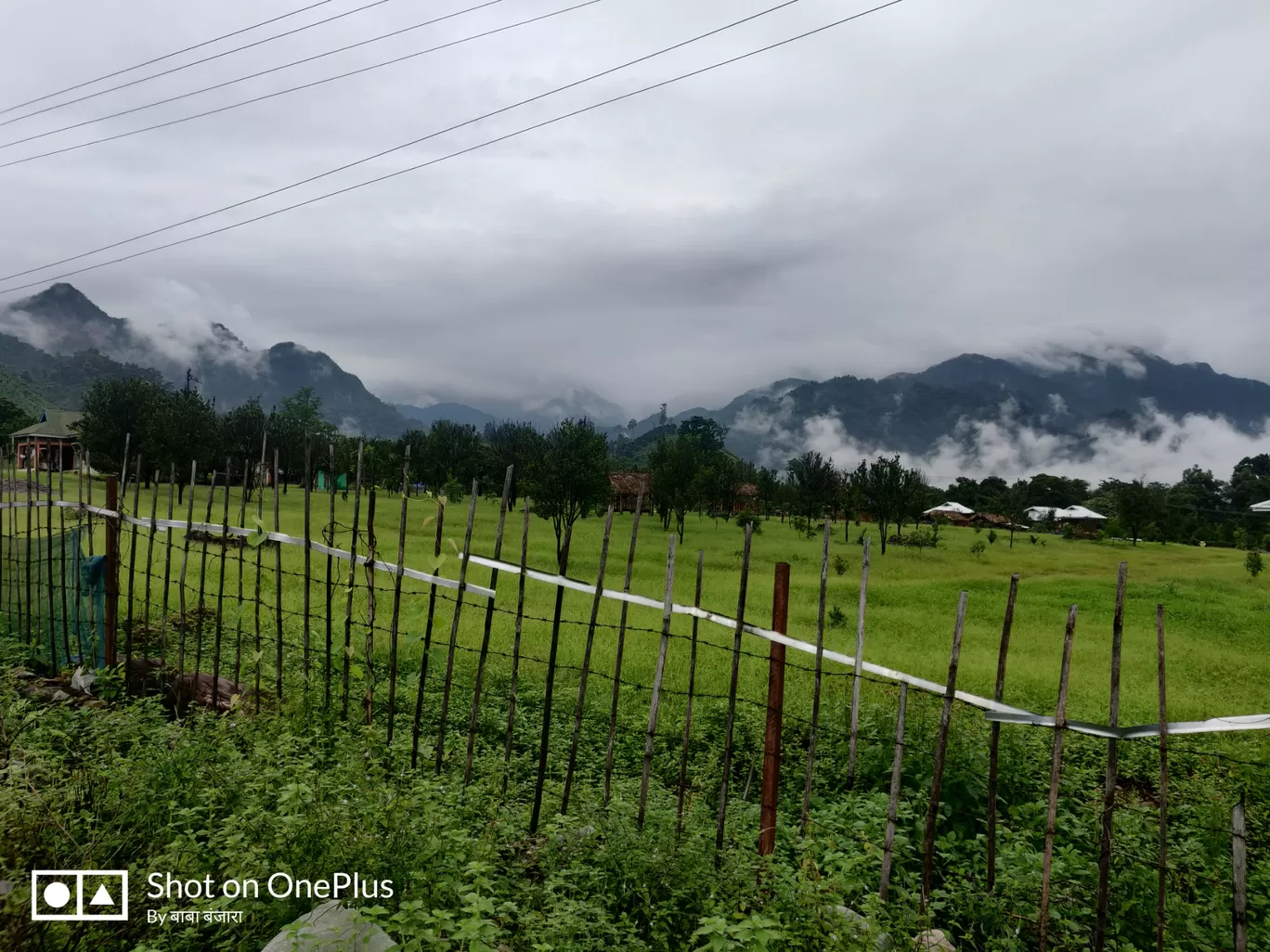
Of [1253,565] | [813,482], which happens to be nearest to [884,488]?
[813,482]

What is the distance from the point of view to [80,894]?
164 inches

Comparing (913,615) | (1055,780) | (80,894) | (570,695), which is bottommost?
(913,615)

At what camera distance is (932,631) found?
54.5 feet

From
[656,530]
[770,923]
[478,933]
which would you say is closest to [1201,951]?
[770,923]

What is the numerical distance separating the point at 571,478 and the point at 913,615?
20.2m

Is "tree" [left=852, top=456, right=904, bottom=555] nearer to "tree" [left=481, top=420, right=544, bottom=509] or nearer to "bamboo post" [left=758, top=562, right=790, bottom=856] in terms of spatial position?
"tree" [left=481, top=420, right=544, bottom=509]

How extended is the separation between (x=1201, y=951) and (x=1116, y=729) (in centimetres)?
161

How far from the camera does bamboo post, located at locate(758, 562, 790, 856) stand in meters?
5.25

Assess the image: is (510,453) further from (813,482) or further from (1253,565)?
(1253,565)

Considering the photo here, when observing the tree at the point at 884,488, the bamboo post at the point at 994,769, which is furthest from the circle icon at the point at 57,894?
the tree at the point at 884,488

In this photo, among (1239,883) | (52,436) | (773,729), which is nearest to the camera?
(1239,883)

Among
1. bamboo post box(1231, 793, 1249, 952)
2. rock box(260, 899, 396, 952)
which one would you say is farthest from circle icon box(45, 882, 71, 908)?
bamboo post box(1231, 793, 1249, 952)

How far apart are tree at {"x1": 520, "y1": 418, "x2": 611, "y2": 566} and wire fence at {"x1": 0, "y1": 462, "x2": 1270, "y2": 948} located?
74.9ft

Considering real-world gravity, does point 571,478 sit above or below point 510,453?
below
